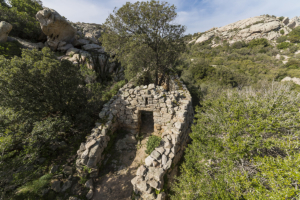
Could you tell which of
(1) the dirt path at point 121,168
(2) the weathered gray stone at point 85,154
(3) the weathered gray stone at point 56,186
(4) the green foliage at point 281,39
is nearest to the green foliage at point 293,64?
(4) the green foliage at point 281,39

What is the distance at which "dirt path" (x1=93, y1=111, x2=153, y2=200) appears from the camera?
560 centimetres

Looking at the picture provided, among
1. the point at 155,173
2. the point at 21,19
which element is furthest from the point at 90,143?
the point at 21,19

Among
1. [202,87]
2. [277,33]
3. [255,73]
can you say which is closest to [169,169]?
[202,87]

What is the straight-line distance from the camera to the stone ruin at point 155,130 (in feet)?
16.6

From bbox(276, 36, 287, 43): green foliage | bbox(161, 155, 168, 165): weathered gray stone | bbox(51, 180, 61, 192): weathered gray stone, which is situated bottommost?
bbox(51, 180, 61, 192): weathered gray stone

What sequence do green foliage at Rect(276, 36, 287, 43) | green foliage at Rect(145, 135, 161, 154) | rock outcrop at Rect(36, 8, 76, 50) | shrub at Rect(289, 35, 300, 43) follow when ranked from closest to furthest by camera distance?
green foliage at Rect(145, 135, 161, 154) → rock outcrop at Rect(36, 8, 76, 50) → shrub at Rect(289, 35, 300, 43) → green foliage at Rect(276, 36, 287, 43)

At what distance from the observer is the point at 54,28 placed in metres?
16.1

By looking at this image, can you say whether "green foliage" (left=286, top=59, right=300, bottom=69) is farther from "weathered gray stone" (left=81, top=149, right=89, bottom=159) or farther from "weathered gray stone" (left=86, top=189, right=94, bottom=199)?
"weathered gray stone" (left=86, top=189, right=94, bottom=199)

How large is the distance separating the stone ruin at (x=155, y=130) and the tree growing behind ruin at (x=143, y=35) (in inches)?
127

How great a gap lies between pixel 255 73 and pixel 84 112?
94.7 ft

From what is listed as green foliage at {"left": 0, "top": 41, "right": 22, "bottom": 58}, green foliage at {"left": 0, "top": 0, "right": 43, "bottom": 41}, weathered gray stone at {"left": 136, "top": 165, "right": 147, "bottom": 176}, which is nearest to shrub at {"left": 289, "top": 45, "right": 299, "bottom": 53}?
weathered gray stone at {"left": 136, "top": 165, "right": 147, "bottom": 176}

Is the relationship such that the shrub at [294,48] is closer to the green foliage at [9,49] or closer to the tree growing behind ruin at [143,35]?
the tree growing behind ruin at [143,35]

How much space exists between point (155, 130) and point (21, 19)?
1003 inches

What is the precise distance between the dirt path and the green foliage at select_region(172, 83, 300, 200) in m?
2.86
